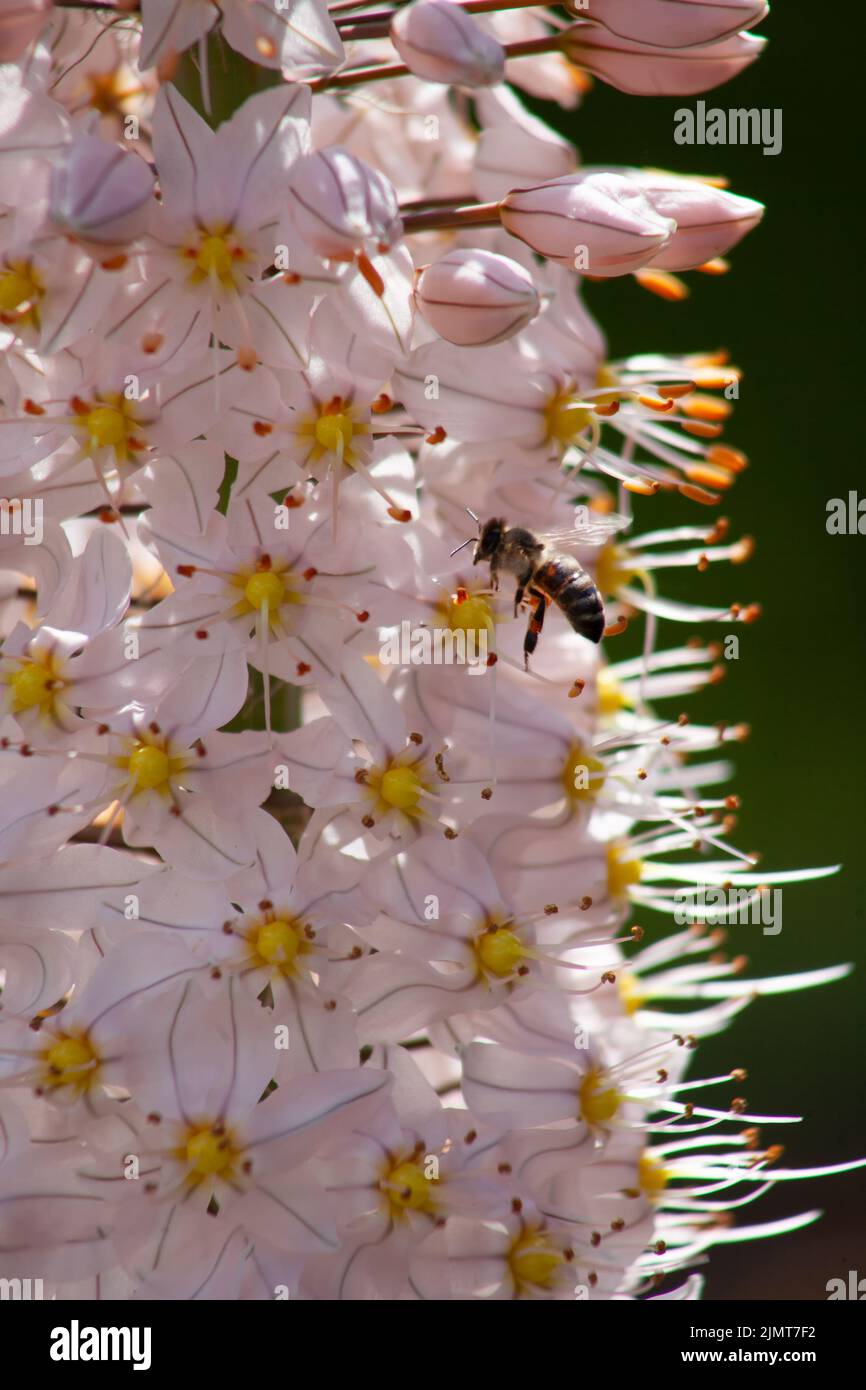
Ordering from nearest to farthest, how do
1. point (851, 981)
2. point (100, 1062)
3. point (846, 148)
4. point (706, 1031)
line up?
point (100, 1062), point (706, 1031), point (846, 148), point (851, 981)

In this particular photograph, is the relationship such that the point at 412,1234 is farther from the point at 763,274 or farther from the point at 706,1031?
the point at 763,274

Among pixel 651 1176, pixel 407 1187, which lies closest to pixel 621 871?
pixel 651 1176

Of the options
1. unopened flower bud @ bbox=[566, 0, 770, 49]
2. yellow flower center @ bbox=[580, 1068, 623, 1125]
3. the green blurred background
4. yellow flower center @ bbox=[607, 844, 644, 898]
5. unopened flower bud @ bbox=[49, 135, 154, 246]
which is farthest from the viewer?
the green blurred background

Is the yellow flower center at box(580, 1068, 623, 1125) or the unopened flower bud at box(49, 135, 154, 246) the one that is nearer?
the unopened flower bud at box(49, 135, 154, 246)

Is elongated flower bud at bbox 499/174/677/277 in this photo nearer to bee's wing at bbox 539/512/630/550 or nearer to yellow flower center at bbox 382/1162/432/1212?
bee's wing at bbox 539/512/630/550

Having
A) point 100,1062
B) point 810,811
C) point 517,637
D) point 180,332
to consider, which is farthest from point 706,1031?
point 810,811

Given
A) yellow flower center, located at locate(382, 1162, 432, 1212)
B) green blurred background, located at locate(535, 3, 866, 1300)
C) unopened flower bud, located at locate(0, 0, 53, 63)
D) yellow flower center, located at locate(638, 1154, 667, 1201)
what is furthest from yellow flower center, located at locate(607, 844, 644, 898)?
green blurred background, located at locate(535, 3, 866, 1300)

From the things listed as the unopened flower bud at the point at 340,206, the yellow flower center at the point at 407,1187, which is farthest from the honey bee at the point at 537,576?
the yellow flower center at the point at 407,1187
